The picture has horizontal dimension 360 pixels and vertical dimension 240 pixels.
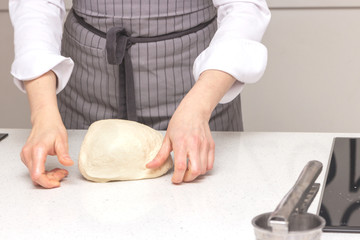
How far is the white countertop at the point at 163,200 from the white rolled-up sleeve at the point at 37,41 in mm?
148

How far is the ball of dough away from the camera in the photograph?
2.93 feet

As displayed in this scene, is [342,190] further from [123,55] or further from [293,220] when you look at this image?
[123,55]

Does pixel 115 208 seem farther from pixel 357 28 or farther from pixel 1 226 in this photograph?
pixel 357 28

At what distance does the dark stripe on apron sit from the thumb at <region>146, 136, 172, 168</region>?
307 millimetres

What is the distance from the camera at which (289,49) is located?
1.93 meters

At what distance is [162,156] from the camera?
903mm

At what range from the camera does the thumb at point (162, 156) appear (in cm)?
89

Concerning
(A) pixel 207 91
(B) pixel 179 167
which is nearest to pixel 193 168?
(B) pixel 179 167

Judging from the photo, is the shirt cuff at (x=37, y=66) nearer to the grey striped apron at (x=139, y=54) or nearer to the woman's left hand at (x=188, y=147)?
the grey striped apron at (x=139, y=54)

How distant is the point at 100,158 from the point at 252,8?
42cm

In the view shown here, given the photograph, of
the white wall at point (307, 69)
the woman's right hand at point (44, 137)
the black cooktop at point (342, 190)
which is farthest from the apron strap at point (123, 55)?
the white wall at point (307, 69)

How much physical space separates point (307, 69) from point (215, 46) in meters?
0.95

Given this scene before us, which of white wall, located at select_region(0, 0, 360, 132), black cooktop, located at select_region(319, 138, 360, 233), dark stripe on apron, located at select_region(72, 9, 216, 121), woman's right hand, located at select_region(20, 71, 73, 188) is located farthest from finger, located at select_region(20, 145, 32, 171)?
white wall, located at select_region(0, 0, 360, 132)

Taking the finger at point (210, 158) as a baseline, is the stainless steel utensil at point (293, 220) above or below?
above
